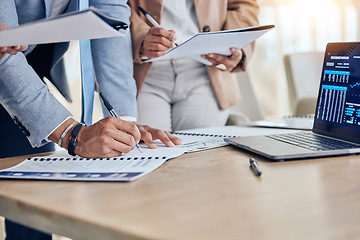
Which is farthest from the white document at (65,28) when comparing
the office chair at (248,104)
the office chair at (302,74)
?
the office chair at (302,74)

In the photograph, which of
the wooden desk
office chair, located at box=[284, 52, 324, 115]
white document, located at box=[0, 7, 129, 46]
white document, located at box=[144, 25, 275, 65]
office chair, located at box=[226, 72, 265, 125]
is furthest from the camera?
office chair, located at box=[284, 52, 324, 115]

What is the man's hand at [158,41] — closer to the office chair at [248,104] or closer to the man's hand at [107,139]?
the man's hand at [107,139]

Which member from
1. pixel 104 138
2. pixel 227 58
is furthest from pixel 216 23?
pixel 104 138

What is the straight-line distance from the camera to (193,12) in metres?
1.63

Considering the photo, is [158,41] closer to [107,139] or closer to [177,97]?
[177,97]

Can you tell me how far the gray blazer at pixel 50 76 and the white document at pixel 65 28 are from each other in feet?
0.66

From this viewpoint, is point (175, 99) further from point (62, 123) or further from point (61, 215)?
point (61, 215)

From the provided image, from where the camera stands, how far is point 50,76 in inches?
51.3

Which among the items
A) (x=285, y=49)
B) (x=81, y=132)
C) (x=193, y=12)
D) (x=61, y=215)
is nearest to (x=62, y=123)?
(x=81, y=132)

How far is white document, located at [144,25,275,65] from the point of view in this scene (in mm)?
1109

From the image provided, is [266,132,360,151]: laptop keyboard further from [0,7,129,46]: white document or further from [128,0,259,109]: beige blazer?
[128,0,259,109]: beige blazer

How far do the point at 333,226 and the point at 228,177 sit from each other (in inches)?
10.4

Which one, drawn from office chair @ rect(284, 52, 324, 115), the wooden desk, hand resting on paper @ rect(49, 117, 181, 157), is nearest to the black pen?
the wooden desk

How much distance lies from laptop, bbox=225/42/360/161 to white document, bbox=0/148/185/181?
0.22 meters
